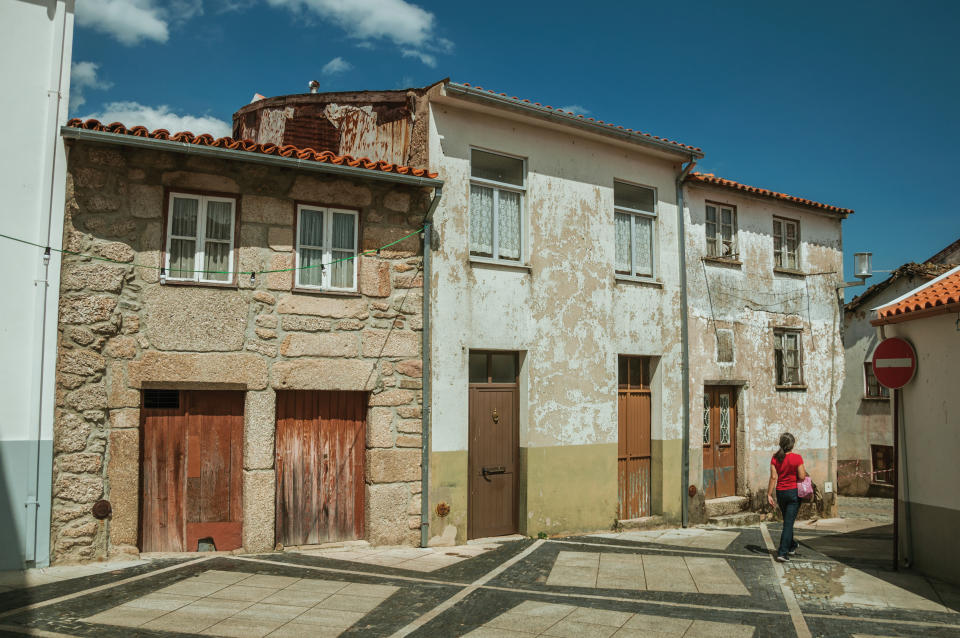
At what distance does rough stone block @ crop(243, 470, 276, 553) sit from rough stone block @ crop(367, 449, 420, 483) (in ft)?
3.89

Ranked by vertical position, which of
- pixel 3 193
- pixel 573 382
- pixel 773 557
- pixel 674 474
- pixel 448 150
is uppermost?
pixel 448 150

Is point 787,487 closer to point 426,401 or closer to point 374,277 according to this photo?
point 426,401

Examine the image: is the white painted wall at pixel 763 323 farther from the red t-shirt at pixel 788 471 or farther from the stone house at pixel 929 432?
the stone house at pixel 929 432

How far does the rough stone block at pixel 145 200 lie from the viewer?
25.5 feet

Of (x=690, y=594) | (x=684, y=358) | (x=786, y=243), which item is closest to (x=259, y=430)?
(x=690, y=594)

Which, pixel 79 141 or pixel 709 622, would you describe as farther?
pixel 79 141

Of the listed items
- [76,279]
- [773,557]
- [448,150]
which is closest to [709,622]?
[773,557]

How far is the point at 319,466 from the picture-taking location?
859cm

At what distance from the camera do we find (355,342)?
8703mm

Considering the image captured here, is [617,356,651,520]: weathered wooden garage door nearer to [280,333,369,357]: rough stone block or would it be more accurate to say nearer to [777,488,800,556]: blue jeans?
[777,488,800,556]: blue jeans

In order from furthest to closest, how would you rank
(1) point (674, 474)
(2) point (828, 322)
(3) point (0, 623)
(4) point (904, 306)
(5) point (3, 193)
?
1. (2) point (828, 322)
2. (1) point (674, 474)
3. (4) point (904, 306)
4. (5) point (3, 193)
5. (3) point (0, 623)

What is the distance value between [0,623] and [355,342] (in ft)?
14.4

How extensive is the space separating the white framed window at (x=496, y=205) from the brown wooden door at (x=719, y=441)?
4.72m

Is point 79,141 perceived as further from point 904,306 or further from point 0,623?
point 904,306
